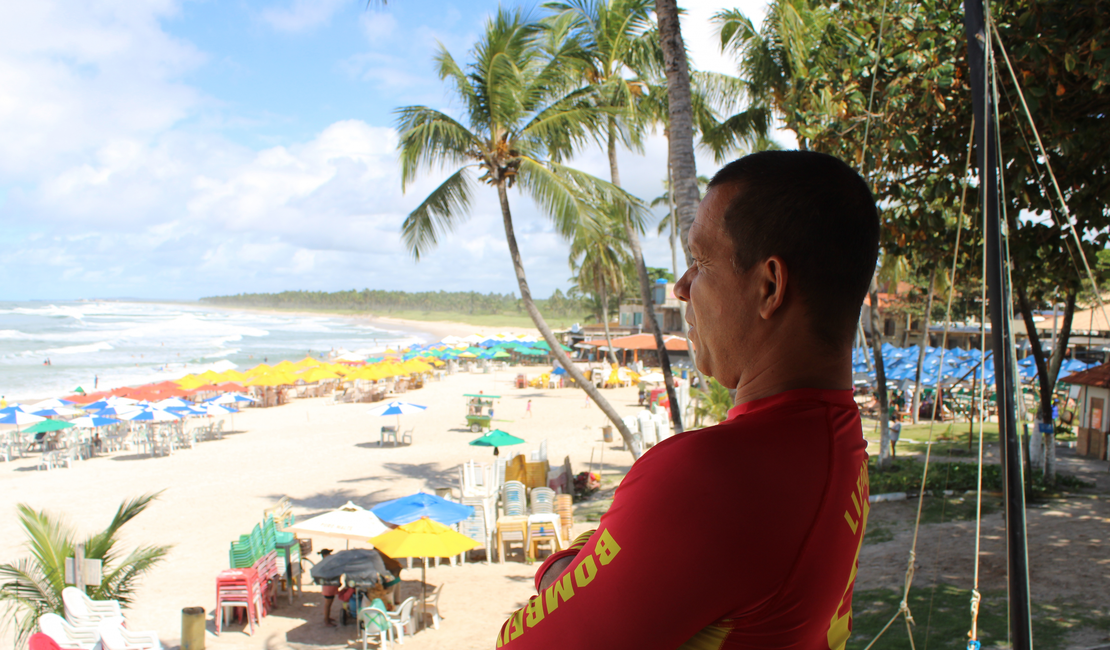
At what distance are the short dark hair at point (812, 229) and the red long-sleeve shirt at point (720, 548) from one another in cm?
17

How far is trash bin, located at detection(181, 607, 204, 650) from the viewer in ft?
25.5

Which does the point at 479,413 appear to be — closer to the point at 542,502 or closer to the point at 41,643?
the point at 542,502

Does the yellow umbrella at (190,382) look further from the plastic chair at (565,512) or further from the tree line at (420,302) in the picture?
the tree line at (420,302)

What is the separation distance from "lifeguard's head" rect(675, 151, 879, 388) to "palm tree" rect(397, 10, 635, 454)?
963cm

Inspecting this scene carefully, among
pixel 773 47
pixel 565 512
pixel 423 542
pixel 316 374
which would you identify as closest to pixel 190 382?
pixel 316 374

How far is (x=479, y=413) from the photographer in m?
24.4

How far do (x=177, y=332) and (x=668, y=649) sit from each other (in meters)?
89.7

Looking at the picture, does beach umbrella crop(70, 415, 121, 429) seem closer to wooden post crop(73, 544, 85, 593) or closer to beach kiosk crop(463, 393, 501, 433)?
beach kiosk crop(463, 393, 501, 433)

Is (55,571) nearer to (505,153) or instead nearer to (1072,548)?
(505,153)

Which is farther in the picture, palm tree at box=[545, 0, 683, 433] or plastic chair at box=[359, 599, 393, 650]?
palm tree at box=[545, 0, 683, 433]

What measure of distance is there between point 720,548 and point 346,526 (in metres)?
9.67

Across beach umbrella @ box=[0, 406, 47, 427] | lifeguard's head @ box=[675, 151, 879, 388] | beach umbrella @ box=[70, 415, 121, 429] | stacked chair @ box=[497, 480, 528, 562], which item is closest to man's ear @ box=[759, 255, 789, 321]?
lifeguard's head @ box=[675, 151, 879, 388]

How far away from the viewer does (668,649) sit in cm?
68

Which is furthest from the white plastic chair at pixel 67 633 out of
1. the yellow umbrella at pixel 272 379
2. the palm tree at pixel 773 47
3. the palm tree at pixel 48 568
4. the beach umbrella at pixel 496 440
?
the yellow umbrella at pixel 272 379
